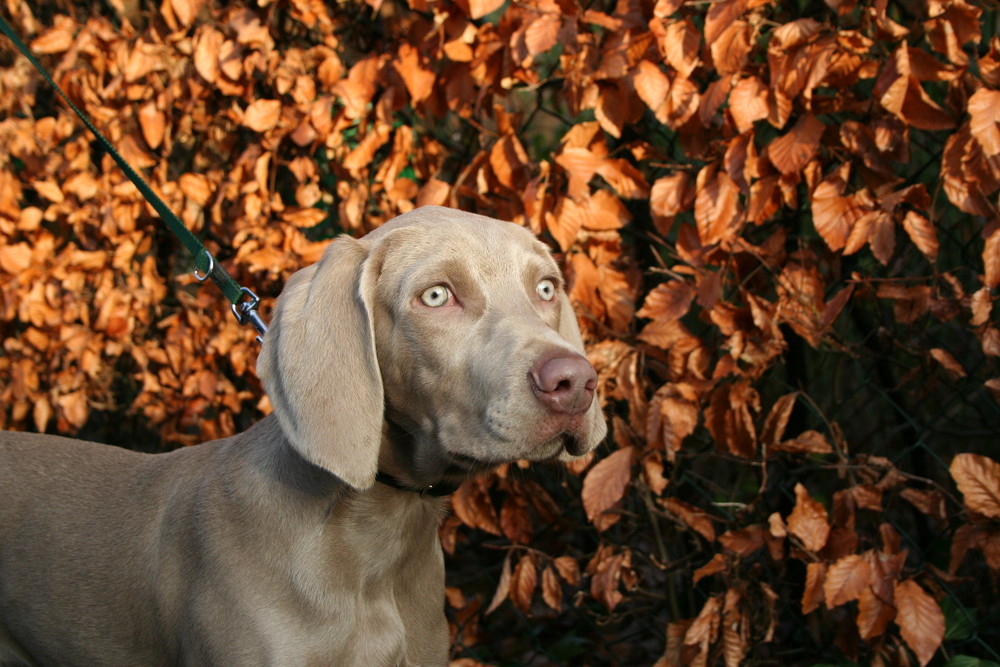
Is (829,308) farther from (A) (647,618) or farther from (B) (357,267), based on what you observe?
(A) (647,618)

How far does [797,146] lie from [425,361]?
3.46ft

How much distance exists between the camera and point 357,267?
6.46 feet

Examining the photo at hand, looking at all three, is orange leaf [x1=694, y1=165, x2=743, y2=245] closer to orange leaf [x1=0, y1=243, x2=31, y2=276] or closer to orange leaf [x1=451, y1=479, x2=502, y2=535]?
orange leaf [x1=451, y1=479, x2=502, y2=535]

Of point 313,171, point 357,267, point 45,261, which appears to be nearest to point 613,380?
point 357,267

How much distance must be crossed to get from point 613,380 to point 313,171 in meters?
1.30

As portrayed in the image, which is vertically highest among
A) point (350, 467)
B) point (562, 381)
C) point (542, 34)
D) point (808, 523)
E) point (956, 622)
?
point (542, 34)

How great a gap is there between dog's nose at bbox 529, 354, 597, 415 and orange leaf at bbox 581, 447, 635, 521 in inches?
31.9

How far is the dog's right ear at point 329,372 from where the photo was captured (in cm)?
183

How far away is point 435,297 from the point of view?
1.93m

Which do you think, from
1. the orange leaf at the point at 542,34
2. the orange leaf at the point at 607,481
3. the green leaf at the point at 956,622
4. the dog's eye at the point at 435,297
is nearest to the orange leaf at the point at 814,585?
the green leaf at the point at 956,622

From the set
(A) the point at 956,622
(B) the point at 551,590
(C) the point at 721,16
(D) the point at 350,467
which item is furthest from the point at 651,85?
(A) the point at 956,622

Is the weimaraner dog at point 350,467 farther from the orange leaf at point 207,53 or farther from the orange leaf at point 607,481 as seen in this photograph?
the orange leaf at point 207,53

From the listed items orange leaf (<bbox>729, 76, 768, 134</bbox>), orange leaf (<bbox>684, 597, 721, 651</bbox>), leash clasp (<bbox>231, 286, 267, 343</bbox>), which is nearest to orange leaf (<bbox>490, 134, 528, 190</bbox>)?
orange leaf (<bbox>729, 76, 768, 134</bbox>)

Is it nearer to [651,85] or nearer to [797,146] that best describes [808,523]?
[797,146]
